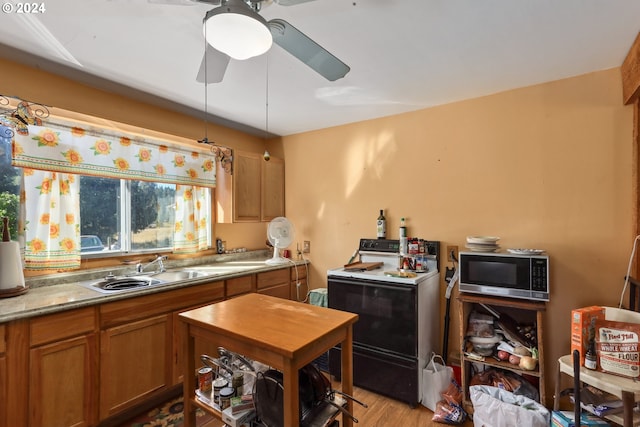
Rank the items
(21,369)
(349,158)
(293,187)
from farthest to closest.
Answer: (293,187) < (349,158) < (21,369)

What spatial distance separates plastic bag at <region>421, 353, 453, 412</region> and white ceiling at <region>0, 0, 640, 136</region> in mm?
2108

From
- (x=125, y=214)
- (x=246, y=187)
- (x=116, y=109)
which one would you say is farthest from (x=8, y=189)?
Answer: (x=246, y=187)

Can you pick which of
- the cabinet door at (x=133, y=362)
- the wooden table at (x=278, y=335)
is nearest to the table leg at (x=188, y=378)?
the wooden table at (x=278, y=335)

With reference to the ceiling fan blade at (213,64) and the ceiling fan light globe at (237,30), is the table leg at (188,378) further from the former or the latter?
the ceiling fan blade at (213,64)

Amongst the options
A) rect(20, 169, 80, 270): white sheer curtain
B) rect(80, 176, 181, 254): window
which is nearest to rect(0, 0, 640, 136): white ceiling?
rect(20, 169, 80, 270): white sheer curtain

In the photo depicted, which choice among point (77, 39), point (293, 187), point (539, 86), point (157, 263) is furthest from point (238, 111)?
point (539, 86)

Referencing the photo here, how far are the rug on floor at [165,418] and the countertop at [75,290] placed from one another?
848mm

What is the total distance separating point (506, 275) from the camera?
2.04 metres

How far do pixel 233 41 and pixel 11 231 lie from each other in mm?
2111

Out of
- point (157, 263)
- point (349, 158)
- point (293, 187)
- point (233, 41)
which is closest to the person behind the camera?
point (233, 41)

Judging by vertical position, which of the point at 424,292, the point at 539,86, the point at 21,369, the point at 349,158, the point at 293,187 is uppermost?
the point at 539,86

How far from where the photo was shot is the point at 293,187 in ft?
11.9

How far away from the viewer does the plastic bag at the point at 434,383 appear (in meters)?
2.15

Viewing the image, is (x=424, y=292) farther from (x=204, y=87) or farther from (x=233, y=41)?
(x=204, y=87)
